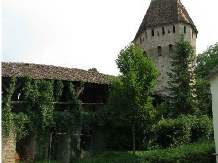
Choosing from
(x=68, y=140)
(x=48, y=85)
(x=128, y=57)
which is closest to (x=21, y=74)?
(x=48, y=85)

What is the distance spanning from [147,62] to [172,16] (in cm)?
1548

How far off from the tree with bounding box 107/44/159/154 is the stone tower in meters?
12.6

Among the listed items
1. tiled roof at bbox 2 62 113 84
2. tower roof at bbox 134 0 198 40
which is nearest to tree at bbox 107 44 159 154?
tiled roof at bbox 2 62 113 84

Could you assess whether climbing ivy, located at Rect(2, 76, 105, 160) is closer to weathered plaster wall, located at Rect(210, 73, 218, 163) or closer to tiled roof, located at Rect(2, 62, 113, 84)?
tiled roof, located at Rect(2, 62, 113, 84)

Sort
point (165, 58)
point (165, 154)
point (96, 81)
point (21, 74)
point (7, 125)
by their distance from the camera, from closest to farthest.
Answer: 1. point (165, 154)
2. point (7, 125)
3. point (21, 74)
4. point (96, 81)
5. point (165, 58)

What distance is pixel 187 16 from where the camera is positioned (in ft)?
122

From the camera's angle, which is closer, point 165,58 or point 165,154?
point 165,154

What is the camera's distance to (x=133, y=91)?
69.3 ft

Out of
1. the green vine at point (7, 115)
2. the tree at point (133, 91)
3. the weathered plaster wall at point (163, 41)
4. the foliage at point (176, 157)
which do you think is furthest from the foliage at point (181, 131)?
the weathered plaster wall at point (163, 41)

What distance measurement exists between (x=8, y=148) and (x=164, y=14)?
2387cm

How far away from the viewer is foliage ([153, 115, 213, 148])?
2311 centimetres

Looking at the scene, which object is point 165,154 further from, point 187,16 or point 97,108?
point 187,16

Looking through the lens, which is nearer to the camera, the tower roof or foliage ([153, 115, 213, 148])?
foliage ([153, 115, 213, 148])

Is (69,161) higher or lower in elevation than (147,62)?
lower
